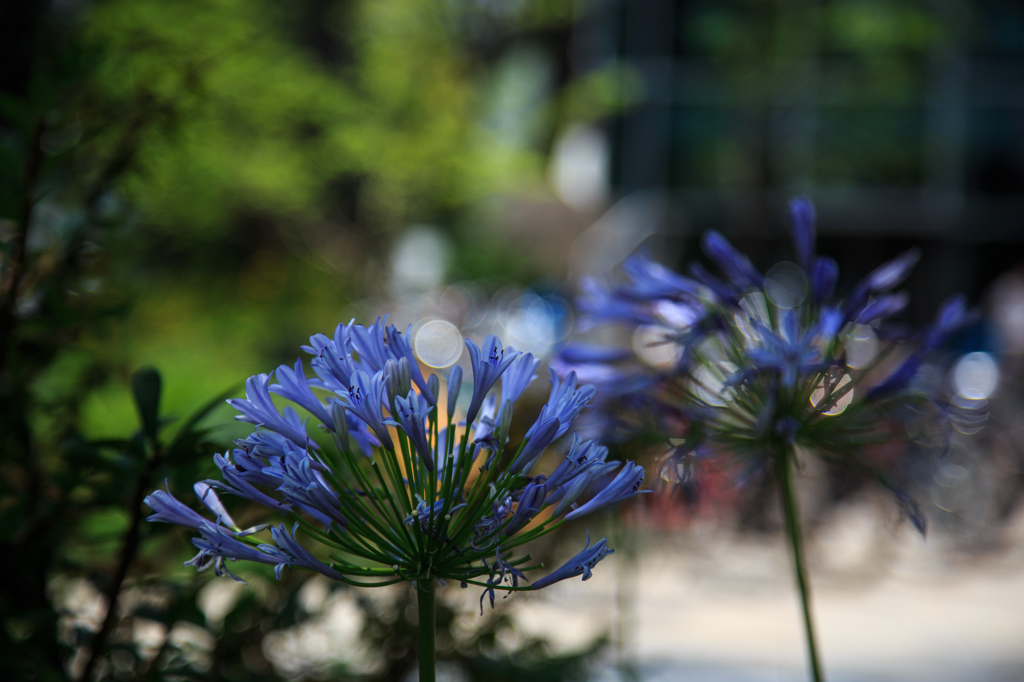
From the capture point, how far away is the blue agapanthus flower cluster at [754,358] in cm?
140

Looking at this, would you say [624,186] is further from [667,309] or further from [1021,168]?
[667,309]

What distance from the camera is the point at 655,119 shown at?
20.7 m

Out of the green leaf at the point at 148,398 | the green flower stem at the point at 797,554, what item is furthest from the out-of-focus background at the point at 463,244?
the green flower stem at the point at 797,554

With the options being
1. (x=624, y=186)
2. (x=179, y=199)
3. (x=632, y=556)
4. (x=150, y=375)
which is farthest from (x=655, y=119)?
(x=150, y=375)

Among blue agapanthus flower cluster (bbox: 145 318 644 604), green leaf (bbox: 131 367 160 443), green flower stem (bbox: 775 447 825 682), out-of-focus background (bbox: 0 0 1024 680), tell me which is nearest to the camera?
blue agapanthus flower cluster (bbox: 145 318 644 604)

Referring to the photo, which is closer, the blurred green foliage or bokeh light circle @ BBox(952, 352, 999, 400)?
the blurred green foliage

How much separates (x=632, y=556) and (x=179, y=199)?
4.29 meters

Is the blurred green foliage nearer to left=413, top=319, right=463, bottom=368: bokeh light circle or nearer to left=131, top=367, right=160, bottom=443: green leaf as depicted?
left=131, top=367, right=160, bottom=443: green leaf

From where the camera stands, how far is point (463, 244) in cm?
1752

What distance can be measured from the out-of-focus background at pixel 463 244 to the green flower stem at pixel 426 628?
0.44 metres

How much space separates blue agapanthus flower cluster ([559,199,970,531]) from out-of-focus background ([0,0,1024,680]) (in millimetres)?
296

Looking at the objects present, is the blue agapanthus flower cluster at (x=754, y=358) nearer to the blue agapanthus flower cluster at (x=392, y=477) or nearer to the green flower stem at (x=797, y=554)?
the green flower stem at (x=797, y=554)

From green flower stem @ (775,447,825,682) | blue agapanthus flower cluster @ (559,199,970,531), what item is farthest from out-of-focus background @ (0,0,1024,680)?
green flower stem @ (775,447,825,682)

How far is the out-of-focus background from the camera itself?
5.23ft
